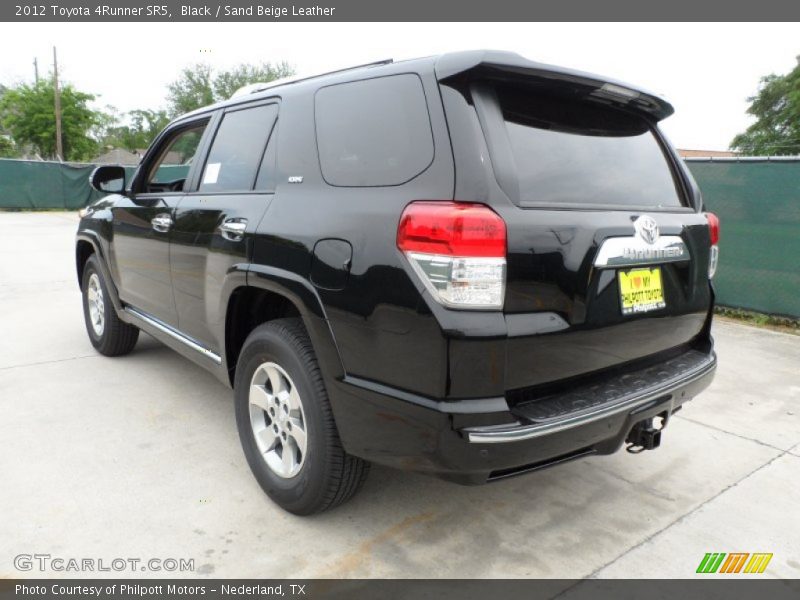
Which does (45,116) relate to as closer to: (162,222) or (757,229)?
(162,222)

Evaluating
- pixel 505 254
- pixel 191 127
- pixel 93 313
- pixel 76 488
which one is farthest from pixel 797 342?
pixel 93 313

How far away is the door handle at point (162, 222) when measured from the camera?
139 inches

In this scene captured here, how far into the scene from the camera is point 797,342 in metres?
5.71

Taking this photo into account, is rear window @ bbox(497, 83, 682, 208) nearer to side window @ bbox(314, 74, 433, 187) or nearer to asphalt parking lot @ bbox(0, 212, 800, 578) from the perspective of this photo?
side window @ bbox(314, 74, 433, 187)

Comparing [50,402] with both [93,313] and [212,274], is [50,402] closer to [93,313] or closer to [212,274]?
[93,313]

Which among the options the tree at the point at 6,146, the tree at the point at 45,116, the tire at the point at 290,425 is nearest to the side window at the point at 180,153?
the tire at the point at 290,425

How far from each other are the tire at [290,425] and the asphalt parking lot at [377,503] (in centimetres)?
17

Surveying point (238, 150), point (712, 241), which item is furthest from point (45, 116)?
point (712, 241)

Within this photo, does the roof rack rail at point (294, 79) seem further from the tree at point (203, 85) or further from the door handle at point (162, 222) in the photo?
the tree at point (203, 85)

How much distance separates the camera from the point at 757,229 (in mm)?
6398

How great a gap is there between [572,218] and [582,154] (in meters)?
0.38

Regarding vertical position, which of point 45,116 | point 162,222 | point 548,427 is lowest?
point 548,427

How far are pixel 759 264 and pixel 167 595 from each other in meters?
6.44

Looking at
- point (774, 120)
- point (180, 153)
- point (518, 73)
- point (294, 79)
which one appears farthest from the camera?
point (774, 120)
